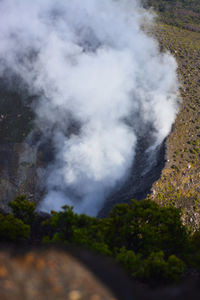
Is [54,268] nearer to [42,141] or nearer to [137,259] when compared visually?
[137,259]

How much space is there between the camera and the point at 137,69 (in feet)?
80.3

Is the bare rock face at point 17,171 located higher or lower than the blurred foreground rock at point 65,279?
higher

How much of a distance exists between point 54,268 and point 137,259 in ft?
18.6

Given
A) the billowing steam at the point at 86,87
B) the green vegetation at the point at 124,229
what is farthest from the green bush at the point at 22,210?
the billowing steam at the point at 86,87

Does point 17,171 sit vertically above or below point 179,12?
below

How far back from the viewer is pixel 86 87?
75.2ft

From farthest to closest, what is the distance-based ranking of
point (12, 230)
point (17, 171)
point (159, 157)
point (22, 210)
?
point (17, 171), point (159, 157), point (22, 210), point (12, 230)

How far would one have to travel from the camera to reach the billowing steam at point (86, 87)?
19453mm

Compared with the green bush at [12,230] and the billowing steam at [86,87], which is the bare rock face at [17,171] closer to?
the billowing steam at [86,87]

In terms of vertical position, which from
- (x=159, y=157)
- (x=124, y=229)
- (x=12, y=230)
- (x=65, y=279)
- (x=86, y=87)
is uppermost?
(x=86, y=87)

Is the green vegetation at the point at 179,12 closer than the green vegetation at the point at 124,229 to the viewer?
No

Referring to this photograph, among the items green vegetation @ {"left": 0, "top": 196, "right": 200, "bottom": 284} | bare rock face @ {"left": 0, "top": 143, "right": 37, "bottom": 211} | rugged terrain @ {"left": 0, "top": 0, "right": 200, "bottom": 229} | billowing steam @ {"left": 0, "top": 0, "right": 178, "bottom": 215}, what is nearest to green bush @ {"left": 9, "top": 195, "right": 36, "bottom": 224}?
green vegetation @ {"left": 0, "top": 196, "right": 200, "bottom": 284}

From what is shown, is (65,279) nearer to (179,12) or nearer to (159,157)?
(159,157)

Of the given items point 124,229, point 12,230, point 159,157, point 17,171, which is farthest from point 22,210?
point 159,157
